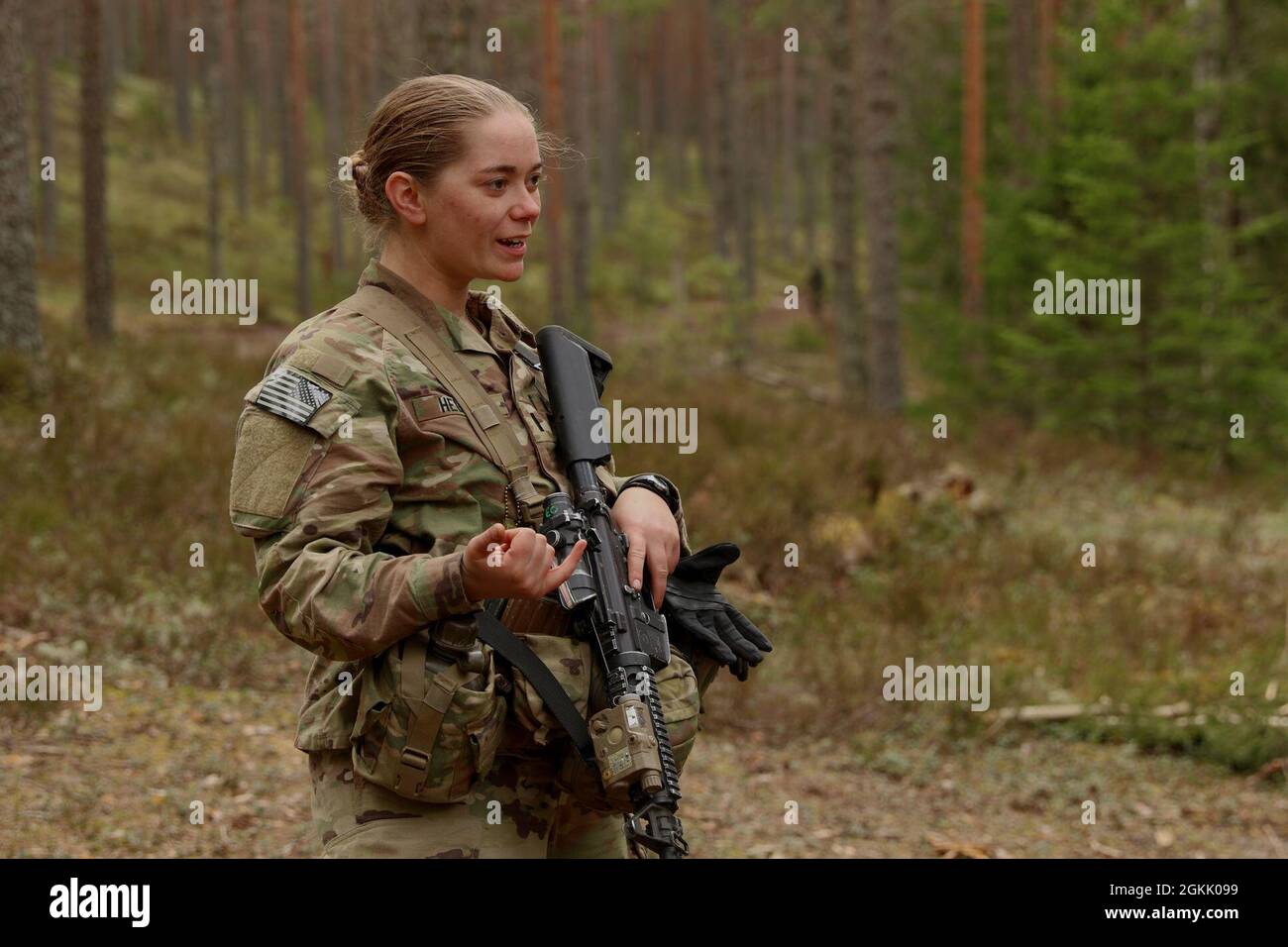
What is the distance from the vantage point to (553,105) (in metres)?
20.7

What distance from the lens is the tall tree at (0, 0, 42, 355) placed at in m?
9.21

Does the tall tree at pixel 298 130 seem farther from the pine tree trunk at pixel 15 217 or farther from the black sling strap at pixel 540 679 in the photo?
the black sling strap at pixel 540 679

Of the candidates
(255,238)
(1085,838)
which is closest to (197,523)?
(1085,838)

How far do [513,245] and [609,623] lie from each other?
0.75 meters

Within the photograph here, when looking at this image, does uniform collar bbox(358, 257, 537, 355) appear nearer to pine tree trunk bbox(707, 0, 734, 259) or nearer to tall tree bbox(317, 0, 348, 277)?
pine tree trunk bbox(707, 0, 734, 259)

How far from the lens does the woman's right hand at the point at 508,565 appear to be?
6.52 ft

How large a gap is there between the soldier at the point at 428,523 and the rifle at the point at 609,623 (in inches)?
1.9

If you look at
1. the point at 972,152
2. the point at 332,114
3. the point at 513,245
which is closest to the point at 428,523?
the point at 513,245

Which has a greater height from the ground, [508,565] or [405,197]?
[405,197]

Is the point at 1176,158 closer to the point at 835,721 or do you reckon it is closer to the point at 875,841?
the point at 835,721

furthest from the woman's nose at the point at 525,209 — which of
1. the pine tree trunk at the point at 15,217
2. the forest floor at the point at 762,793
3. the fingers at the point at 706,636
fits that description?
the pine tree trunk at the point at 15,217

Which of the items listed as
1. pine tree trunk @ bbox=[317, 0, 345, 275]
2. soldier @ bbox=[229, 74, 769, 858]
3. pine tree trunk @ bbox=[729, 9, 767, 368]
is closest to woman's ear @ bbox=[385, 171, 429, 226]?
soldier @ bbox=[229, 74, 769, 858]

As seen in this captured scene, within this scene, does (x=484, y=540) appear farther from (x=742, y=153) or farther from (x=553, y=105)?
(x=742, y=153)

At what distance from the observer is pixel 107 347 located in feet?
41.2
